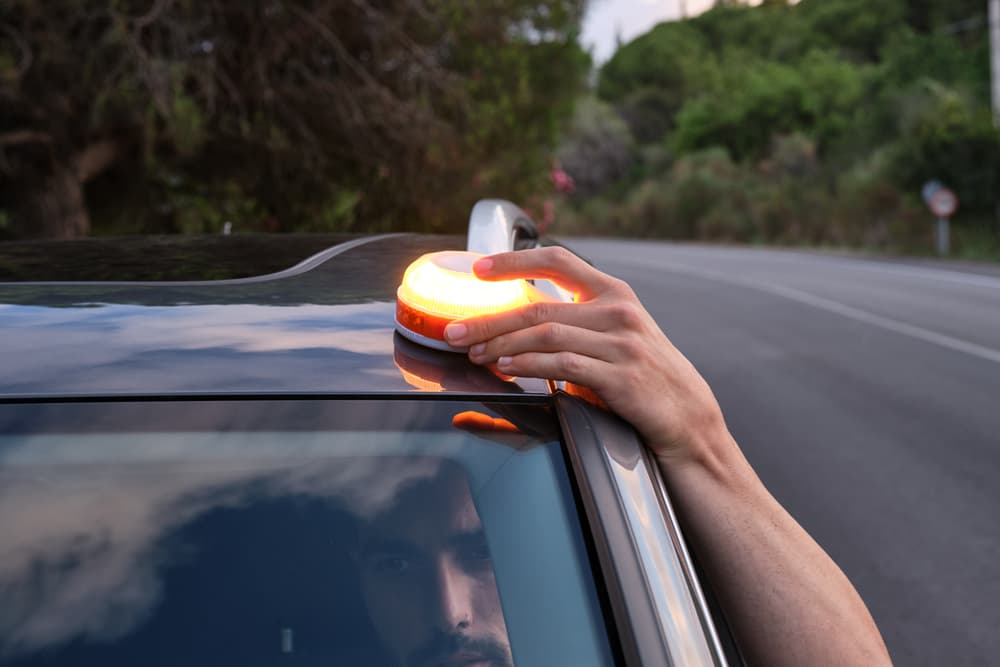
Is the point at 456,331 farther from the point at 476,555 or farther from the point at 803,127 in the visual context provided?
the point at 803,127

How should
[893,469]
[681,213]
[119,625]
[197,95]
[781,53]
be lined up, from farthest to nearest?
[781,53] → [681,213] → [197,95] → [893,469] → [119,625]

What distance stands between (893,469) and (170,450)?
590 cm

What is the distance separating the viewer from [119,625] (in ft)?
4.23

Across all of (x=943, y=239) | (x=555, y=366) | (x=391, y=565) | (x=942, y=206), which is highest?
(x=555, y=366)

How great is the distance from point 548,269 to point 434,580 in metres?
0.40

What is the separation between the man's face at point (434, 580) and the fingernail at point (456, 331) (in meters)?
0.16

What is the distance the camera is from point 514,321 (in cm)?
140

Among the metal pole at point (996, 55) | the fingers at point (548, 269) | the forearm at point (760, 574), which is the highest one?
the metal pole at point (996, 55)

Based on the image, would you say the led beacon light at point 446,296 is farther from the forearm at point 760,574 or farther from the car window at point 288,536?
the forearm at point 760,574

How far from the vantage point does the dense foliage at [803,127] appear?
2972 centimetres

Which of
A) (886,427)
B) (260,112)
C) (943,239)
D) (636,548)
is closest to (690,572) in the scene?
(636,548)

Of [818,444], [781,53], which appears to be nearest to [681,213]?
[781,53]

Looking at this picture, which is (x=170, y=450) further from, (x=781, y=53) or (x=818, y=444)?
(x=781, y=53)

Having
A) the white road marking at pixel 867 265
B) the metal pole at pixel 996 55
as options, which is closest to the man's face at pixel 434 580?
the white road marking at pixel 867 265
